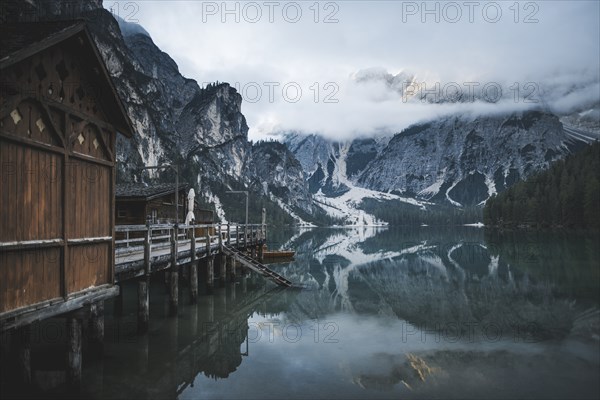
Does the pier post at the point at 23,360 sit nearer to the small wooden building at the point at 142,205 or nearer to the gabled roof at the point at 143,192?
the small wooden building at the point at 142,205

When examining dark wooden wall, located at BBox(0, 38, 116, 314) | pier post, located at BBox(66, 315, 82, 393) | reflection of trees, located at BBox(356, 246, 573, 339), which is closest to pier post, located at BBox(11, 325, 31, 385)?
pier post, located at BBox(66, 315, 82, 393)

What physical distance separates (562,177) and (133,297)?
400ft

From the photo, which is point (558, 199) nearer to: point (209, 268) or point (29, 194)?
point (209, 268)

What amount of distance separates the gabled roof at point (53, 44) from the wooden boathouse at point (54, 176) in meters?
0.02

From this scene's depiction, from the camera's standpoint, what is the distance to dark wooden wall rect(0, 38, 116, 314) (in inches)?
367

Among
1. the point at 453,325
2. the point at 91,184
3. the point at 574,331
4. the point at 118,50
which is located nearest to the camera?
the point at 91,184

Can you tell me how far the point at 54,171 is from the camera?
10.7m

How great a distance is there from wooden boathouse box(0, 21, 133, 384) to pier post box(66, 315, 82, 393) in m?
0.03

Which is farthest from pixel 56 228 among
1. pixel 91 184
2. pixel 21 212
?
pixel 91 184

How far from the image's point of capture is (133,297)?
2536cm

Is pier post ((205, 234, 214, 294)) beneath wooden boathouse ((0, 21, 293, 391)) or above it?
beneath

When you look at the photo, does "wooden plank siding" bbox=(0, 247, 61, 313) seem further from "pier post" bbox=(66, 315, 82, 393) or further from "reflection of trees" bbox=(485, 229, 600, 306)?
"reflection of trees" bbox=(485, 229, 600, 306)

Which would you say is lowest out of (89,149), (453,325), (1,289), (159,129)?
(453,325)

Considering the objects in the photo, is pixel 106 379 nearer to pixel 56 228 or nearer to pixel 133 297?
pixel 56 228
